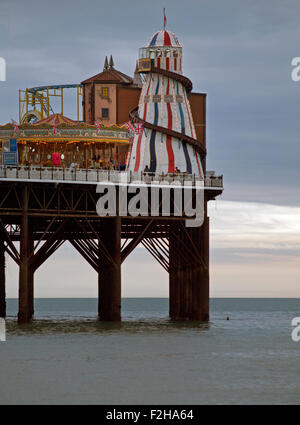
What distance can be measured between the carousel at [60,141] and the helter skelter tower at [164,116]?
5.17 m

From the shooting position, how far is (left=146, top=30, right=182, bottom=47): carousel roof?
9219 cm

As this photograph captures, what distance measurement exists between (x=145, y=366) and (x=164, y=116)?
37822mm

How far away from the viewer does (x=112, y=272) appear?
269 feet

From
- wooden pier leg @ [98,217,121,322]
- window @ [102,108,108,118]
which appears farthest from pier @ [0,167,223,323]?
window @ [102,108,108,118]

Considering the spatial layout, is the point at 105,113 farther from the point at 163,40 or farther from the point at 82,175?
the point at 82,175

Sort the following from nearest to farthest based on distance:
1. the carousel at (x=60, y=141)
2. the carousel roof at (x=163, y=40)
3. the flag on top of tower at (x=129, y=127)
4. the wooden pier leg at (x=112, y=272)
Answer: the wooden pier leg at (x=112, y=272), the carousel at (x=60, y=141), the flag on top of tower at (x=129, y=127), the carousel roof at (x=163, y=40)

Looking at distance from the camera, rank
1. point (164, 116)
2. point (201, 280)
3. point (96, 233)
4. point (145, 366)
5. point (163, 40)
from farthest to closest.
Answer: point (163, 40), point (164, 116), point (201, 280), point (96, 233), point (145, 366)

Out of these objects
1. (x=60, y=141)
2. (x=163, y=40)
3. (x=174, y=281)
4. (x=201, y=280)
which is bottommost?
(x=174, y=281)

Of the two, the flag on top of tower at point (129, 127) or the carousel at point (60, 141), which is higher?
the flag on top of tower at point (129, 127)

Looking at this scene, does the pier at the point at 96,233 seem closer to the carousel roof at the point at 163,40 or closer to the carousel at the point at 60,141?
the carousel at the point at 60,141

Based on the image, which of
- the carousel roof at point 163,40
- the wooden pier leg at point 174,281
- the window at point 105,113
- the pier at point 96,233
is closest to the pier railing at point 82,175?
the pier at point 96,233

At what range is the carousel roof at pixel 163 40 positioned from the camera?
92188 millimetres

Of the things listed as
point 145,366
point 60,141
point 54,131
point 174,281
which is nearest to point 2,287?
point 174,281
